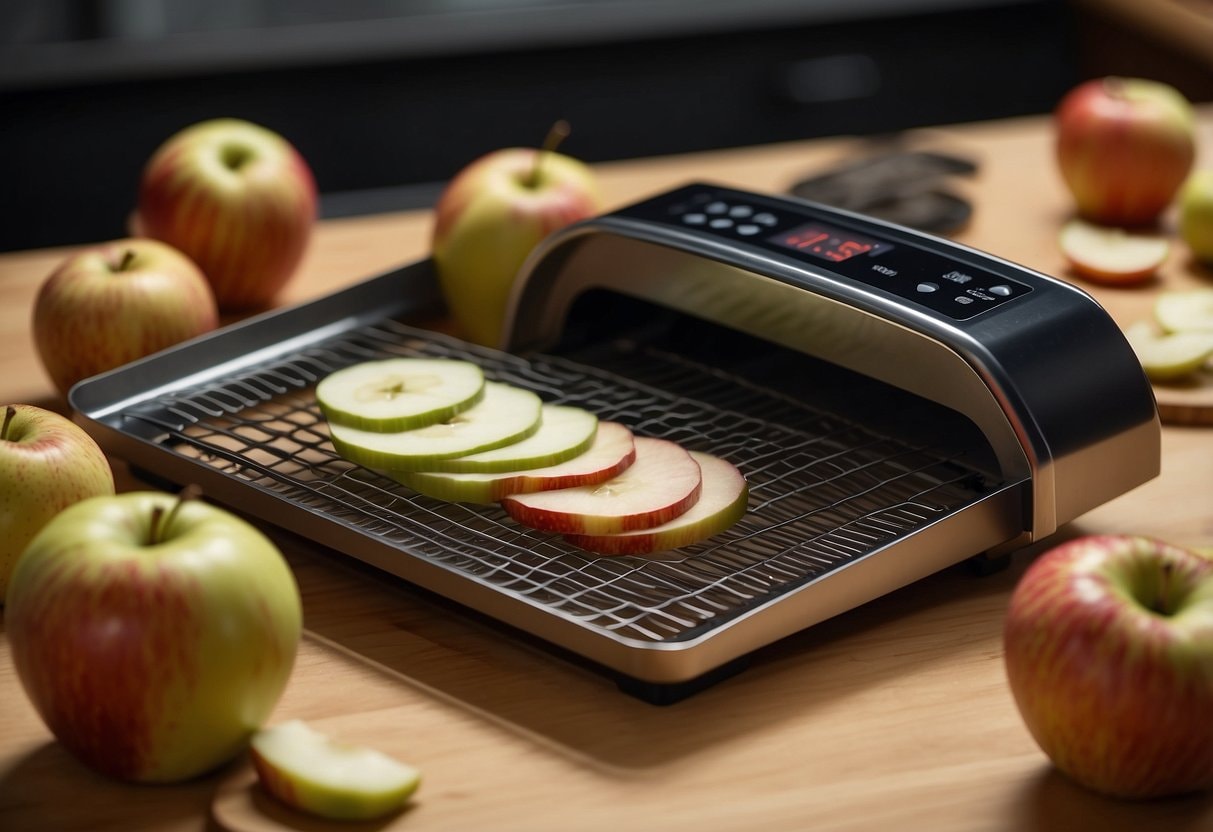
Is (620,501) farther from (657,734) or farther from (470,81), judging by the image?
(470,81)

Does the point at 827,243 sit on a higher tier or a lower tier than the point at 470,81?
higher

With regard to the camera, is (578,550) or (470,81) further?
(470,81)

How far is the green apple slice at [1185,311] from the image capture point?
133cm

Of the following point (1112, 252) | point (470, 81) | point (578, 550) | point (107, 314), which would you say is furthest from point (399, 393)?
point (470, 81)

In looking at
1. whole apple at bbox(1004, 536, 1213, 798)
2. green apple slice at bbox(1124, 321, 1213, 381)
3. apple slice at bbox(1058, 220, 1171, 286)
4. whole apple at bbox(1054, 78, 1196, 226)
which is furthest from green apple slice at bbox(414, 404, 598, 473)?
whole apple at bbox(1054, 78, 1196, 226)

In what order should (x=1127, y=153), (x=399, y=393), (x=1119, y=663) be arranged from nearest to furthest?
1. (x=1119, y=663)
2. (x=399, y=393)
3. (x=1127, y=153)

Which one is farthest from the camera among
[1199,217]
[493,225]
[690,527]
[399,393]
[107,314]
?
[1199,217]

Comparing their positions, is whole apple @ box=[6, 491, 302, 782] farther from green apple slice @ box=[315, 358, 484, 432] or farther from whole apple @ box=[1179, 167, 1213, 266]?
whole apple @ box=[1179, 167, 1213, 266]

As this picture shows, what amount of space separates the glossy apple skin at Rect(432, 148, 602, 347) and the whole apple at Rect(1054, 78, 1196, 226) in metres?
0.55

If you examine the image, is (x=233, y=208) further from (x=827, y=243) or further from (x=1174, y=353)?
(x=1174, y=353)

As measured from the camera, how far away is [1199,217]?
152cm

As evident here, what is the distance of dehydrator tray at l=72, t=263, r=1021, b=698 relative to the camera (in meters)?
0.87

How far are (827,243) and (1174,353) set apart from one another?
0.33 m

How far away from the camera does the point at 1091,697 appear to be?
750 millimetres
